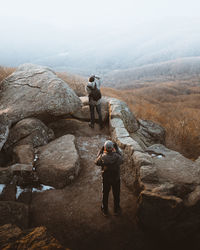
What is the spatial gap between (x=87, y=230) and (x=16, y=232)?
1457 mm

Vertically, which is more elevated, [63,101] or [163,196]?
[63,101]

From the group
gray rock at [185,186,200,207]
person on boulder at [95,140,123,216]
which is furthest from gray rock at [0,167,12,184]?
gray rock at [185,186,200,207]

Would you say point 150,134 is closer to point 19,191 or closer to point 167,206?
point 167,206

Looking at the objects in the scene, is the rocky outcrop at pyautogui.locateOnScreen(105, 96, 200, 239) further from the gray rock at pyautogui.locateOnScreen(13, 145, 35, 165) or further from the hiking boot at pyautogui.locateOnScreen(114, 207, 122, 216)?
the gray rock at pyautogui.locateOnScreen(13, 145, 35, 165)

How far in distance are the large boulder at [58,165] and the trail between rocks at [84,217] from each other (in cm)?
21

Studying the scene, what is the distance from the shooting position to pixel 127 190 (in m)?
4.30

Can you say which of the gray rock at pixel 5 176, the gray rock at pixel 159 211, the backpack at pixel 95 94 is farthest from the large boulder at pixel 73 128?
the gray rock at pixel 159 211

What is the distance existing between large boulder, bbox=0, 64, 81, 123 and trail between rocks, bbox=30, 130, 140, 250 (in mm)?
2516

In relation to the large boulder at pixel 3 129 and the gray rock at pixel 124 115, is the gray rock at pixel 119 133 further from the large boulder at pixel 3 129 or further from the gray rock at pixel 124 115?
the large boulder at pixel 3 129

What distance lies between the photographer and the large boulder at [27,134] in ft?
17.7

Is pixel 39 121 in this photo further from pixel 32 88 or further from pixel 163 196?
pixel 163 196

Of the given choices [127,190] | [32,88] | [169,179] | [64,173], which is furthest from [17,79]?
[169,179]

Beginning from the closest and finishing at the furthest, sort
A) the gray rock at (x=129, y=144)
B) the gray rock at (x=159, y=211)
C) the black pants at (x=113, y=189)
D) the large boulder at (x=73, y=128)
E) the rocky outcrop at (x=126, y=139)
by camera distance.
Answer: the gray rock at (x=159, y=211), the black pants at (x=113, y=189), the rocky outcrop at (x=126, y=139), the gray rock at (x=129, y=144), the large boulder at (x=73, y=128)

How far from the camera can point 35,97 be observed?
20.4 feet
